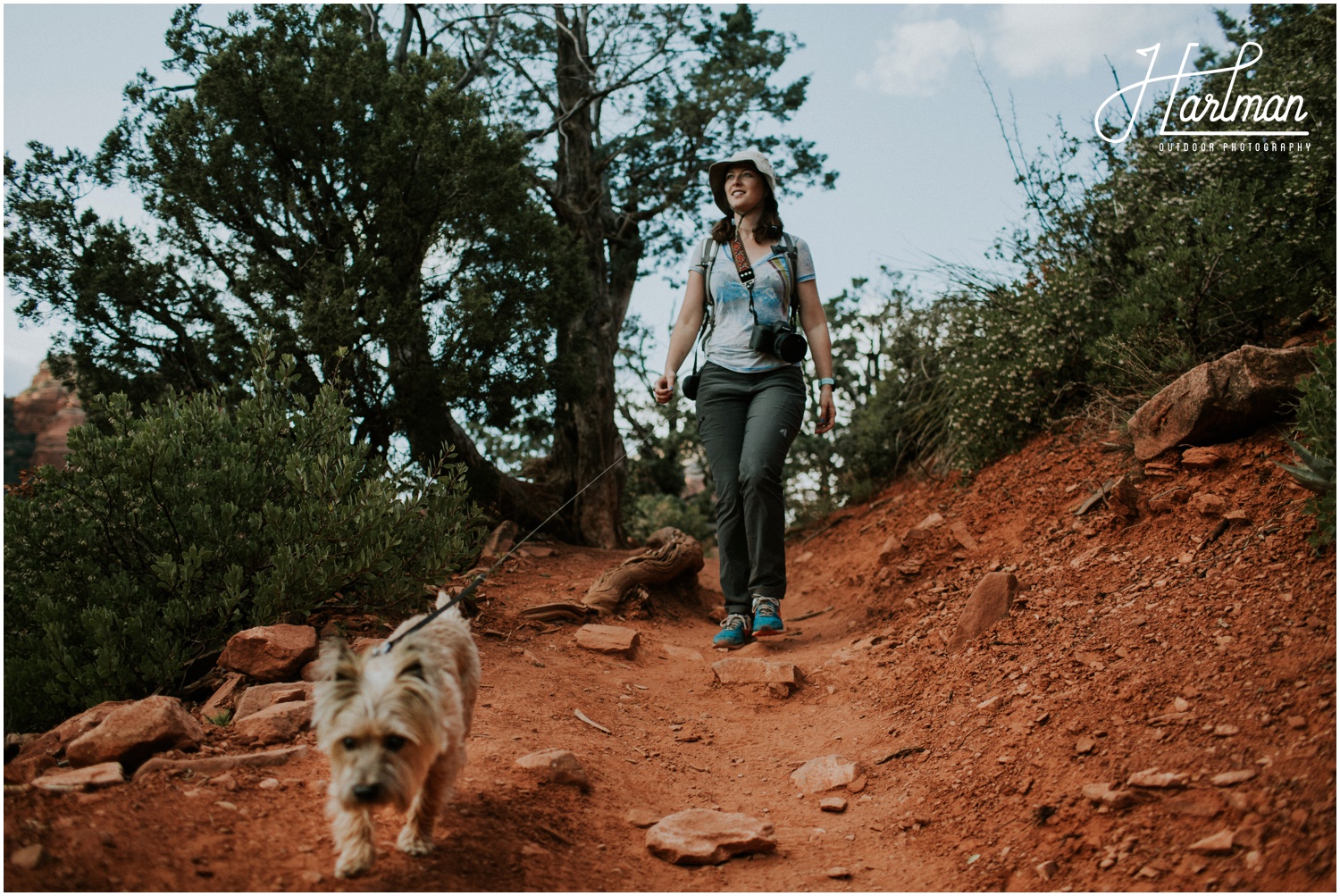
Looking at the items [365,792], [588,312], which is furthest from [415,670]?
[588,312]

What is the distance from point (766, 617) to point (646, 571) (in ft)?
5.76

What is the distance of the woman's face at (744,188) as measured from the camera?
18.3 feet

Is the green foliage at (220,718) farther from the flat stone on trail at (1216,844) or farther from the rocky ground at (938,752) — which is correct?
the flat stone on trail at (1216,844)

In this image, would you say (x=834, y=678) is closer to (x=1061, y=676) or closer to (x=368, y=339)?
(x=1061, y=676)

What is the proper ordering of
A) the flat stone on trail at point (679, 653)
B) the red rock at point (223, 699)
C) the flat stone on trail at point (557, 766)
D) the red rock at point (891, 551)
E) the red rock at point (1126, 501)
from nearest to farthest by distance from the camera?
the flat stone on trail at point (557, 766)
the red rock at point (223, 699)
the red rock at point (1126, 501)
the flat stone on trail at point (679, 653)
the red rock at point (891, 551)

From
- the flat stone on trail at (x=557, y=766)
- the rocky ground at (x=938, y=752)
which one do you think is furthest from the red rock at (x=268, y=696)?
the flat stone on trail at (x=557, y=766)

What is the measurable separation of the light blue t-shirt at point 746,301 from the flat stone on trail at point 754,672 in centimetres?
174

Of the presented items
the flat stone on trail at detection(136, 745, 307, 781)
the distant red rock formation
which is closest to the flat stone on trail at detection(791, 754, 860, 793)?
the flat stone on trail at detection(136, 745, 307, 781)

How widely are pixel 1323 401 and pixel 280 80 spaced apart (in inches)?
276

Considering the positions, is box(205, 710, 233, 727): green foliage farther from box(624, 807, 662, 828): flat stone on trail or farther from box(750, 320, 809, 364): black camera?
box(750, 320, 809, 364): black camera

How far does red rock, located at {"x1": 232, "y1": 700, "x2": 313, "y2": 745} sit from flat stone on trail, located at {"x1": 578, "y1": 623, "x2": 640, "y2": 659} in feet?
7.08

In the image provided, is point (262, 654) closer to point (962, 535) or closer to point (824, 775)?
point (824, 775)

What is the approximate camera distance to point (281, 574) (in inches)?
172

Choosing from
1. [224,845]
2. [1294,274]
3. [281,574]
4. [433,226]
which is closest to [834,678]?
[281,574]
